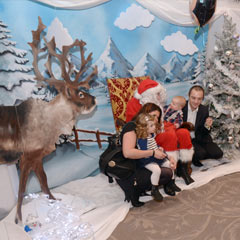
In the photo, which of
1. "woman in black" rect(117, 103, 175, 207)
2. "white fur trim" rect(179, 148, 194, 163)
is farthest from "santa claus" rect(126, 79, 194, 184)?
"woman in black" rect(117, 103, 175, 207)

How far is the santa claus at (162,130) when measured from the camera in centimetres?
288

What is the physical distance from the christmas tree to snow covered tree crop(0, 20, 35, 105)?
274 cm

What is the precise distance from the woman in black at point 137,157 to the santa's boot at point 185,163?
0.47 meters

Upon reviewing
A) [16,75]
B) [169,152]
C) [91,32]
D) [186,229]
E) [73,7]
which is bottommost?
[186,229]

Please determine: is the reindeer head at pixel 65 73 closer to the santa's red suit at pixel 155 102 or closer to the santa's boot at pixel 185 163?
the santa's red suit at pixel 155 102

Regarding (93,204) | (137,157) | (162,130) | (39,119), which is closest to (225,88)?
(162,130)

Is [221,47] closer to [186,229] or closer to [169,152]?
[169,152]

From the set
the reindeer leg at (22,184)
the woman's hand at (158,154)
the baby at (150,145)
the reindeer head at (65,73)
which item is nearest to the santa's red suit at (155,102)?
the baby at (150,145)

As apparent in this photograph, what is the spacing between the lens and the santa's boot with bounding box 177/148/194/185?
3.12m

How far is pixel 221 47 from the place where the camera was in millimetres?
3746

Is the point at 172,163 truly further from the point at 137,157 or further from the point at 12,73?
the point at 12,73

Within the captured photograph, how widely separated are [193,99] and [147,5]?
1.53 metres

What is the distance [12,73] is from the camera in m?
2.33

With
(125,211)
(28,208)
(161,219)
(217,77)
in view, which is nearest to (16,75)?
(28,208)
